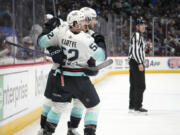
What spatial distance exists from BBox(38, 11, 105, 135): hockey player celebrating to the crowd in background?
1.27m

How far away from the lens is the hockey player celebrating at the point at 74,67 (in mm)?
3734

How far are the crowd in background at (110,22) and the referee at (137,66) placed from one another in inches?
63.4

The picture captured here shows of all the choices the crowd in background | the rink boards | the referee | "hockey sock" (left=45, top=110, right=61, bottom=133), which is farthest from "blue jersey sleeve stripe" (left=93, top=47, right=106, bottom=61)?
the referee

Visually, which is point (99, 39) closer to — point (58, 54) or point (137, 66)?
point (58, 54)

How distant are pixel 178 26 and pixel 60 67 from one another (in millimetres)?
14266

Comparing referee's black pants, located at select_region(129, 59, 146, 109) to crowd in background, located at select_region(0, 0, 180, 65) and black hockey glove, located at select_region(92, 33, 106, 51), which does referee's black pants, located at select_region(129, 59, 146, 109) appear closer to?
crowd in background, located at select_region(0, 0, 180, 65)

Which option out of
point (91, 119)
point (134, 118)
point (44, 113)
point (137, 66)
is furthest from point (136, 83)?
point (91, 119)

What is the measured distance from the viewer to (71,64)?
3.87 meters

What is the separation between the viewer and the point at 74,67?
3.88m

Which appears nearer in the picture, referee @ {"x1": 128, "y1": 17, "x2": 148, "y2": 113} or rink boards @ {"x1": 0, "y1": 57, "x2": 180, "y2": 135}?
rink boards @ {"x1": 0, "y1": 57, "x2": 180, "y2": 135}

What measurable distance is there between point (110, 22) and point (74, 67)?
1238 cm

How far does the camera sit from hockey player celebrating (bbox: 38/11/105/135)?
3.73 metres

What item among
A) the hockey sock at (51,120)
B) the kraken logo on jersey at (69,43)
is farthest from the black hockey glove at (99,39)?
the hockey sock at (51,120)

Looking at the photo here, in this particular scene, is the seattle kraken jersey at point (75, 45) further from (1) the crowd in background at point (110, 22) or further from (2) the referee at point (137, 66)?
(2) the referee at point (137, 66)
